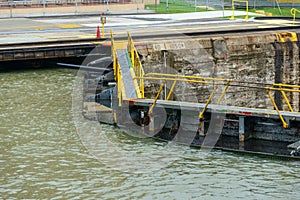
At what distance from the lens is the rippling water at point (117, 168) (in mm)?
18406

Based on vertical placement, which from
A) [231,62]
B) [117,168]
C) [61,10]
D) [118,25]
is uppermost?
[61,10]

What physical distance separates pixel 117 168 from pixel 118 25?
28633 mm

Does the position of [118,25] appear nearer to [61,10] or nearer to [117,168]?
[61,10]

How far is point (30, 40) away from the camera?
130ft

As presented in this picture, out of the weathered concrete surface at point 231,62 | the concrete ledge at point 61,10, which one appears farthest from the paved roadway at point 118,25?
the weathered concrete surface at point 231,62

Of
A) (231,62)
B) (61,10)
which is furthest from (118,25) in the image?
(231,62)

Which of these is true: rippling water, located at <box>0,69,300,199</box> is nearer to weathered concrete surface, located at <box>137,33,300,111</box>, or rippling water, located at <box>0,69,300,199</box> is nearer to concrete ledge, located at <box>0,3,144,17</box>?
weathered concrete surface, located at <box>137,33,300,111</box>

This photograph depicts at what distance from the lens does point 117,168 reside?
20234mm

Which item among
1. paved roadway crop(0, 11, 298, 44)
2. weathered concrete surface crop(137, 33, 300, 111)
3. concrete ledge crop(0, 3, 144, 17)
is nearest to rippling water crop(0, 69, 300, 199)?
weathered concrete surface crop(137, 33, 300, 111)

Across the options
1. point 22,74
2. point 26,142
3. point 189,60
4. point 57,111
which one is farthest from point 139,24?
point 26,142

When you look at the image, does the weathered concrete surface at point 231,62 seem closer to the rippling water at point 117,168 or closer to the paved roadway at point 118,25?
the rippling water at point 117,168

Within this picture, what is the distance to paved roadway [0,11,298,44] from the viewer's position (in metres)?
42.2

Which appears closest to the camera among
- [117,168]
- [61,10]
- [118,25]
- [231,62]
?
[117,168]

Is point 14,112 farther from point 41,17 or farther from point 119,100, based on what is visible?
point 41,17
